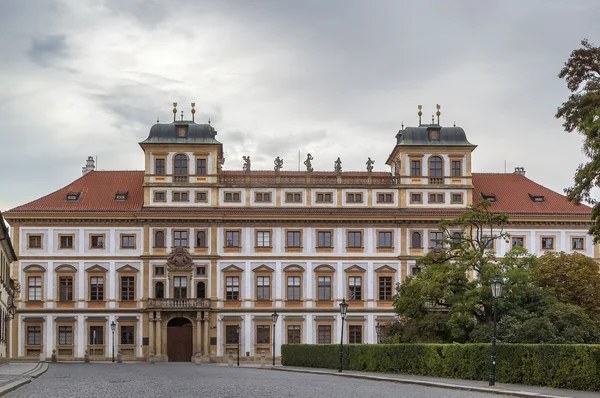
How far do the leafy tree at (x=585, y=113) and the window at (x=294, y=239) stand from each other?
162 ft

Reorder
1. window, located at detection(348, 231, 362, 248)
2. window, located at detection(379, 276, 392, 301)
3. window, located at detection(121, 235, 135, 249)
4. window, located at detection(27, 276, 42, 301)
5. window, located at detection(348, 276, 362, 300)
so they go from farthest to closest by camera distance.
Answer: window, located at detection(348, 231, 362, 248)
window, located at detection(348, 276, 362, 300)
window, located at detection(379, 276, 392, 301)
window, located at detection(121, 235, 135, 249)
window, located at detection(27, 276, 42, 301)

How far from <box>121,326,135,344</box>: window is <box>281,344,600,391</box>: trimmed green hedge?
3004cm

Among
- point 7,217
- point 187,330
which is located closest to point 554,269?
point 187,330

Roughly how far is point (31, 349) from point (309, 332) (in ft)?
74.2

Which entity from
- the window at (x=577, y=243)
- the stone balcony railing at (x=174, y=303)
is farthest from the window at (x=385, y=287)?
the window at (x=577, y=243)

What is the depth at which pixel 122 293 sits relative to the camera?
86.9 m

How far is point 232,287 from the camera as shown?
87.7 metres

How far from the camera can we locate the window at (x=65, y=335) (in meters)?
86.1

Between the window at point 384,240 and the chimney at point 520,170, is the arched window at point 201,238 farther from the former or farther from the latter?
the chimney at point 520,170

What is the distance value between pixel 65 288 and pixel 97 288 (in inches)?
103

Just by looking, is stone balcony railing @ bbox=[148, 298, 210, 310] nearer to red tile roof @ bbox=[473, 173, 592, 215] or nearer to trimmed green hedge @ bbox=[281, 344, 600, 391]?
red tile roof @ bbox=[473, 173, 592, 215]

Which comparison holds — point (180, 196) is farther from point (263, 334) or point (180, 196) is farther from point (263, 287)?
point (263, 334)

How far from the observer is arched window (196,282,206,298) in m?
87.1

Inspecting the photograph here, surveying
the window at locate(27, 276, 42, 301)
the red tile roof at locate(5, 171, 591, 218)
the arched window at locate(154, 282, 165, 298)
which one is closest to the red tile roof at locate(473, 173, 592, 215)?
the red tile roof at locate(5, 171, 591, 218)
